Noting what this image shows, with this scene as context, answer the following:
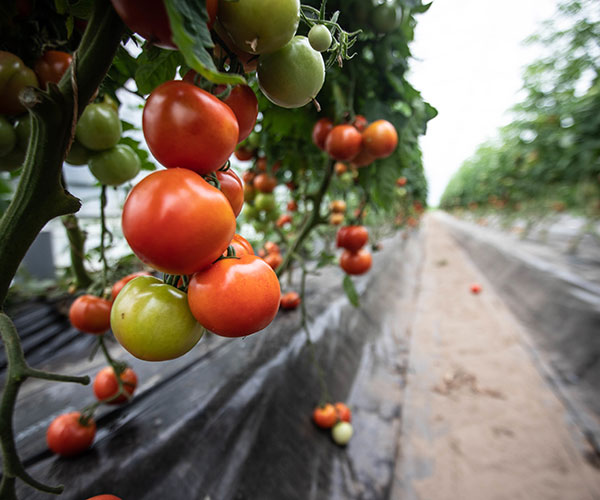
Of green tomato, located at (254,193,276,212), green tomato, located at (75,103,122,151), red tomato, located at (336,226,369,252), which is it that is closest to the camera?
green tomato, located at (75,103,122,151)

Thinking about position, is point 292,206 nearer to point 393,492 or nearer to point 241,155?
point 241,155

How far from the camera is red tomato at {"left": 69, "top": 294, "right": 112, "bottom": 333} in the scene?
656 millimetres

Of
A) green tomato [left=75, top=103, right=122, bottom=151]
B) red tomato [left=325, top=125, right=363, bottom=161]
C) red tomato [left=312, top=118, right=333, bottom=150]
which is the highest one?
red tomato [left=312, top=118, right=333, bottom=150]

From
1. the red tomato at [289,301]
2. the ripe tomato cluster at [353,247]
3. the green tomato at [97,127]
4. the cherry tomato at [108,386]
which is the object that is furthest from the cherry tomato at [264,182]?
the cherry tomato at [108,386]

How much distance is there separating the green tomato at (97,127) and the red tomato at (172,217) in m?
0.37

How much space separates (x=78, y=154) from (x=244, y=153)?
0.80m

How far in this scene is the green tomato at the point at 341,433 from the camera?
48.4 inches

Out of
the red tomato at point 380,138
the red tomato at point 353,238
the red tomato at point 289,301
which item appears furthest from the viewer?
the red tomato at point 289,301

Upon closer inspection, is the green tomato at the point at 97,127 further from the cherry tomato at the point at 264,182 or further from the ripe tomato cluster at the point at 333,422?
the ripe tomato cluster at the point at 333,422

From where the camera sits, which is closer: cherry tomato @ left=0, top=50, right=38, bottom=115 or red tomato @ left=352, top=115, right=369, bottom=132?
cherry tomato @ left=0, top=50, right=38, bottom=115

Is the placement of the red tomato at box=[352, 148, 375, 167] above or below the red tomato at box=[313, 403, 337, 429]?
above

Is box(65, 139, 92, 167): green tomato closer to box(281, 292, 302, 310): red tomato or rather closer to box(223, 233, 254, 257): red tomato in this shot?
box(223, 233, 254, 257): red tomato

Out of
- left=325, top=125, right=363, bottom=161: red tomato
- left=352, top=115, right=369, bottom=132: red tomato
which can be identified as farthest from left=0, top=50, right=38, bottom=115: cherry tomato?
left=352, top=115, right=369, bottom=132: red tomato

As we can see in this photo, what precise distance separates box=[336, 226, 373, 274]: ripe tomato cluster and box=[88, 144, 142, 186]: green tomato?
80cm
